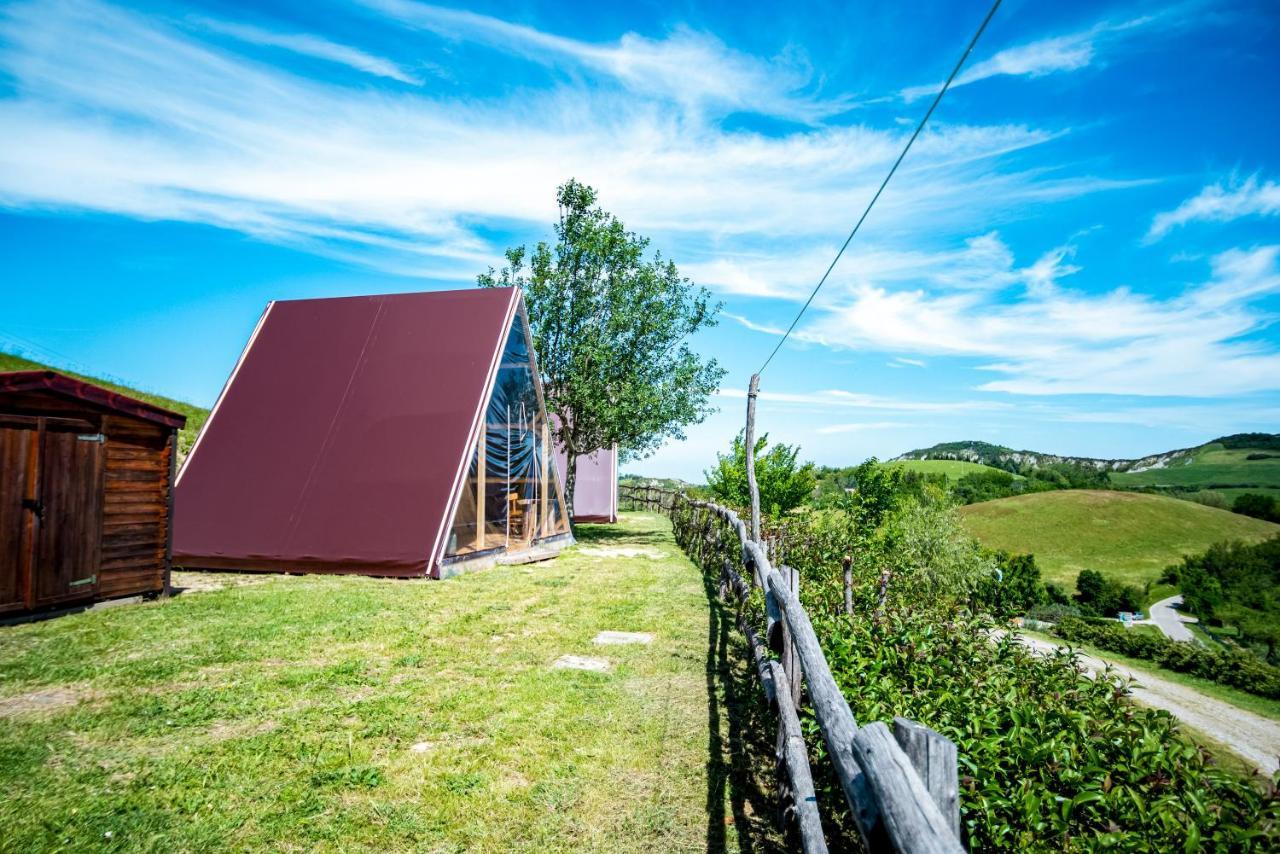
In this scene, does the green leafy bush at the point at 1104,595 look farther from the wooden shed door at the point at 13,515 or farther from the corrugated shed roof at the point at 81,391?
the wooden shed door at the point at 13,515

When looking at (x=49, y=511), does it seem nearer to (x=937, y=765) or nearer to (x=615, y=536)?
(x=937, y=765)

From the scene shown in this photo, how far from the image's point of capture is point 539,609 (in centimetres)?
821

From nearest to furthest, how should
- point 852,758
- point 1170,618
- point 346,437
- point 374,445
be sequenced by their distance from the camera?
point 852,758 → point 374,445 → point 346,437 → point 1170,618

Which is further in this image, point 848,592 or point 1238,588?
point 1238,588

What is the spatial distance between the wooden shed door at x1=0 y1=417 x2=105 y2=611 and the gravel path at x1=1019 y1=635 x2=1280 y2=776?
20627mm

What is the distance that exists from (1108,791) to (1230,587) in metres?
65.5

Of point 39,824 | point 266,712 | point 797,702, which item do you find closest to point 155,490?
point 266,712

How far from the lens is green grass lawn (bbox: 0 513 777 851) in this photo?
10.5 feet

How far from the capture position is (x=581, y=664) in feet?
19.7

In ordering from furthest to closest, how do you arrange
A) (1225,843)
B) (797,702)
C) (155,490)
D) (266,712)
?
(155,490) → (266,712) → (797,702) → (1225,843)

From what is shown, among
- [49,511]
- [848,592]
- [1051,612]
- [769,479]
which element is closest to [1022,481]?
[1051,612]

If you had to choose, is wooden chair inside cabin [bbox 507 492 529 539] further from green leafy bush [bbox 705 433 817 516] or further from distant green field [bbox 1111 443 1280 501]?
distant green field [bbox 1111 443 1280 501]

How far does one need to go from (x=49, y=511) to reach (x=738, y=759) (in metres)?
7.98

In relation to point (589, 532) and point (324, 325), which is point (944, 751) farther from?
point (589, 532)
